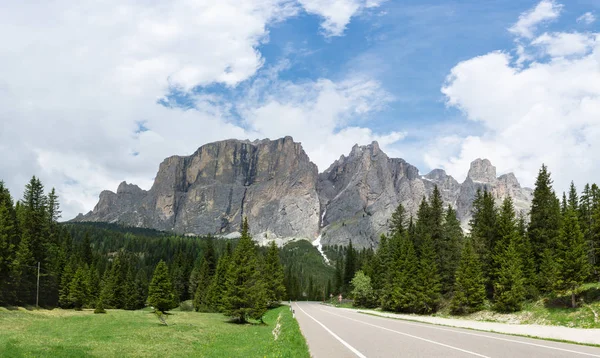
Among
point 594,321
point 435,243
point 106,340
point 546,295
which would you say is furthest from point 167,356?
point 435,243

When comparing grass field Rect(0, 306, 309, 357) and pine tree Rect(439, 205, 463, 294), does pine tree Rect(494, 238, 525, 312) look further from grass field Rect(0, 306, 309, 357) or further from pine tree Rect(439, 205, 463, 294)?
grass field Rect(0, 306, 309, 357)

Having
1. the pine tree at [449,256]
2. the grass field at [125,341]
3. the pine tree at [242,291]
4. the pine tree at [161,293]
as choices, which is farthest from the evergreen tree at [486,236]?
the pine tree at [161,293]

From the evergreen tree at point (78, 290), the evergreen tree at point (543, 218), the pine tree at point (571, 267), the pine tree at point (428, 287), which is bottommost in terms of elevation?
the evergreen tree at point (78, 290)

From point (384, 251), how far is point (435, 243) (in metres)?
14.4

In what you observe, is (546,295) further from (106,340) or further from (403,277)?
(106,340)

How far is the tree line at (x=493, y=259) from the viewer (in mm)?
41219

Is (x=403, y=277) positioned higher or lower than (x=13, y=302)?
higher

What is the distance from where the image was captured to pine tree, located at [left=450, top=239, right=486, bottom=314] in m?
44.8

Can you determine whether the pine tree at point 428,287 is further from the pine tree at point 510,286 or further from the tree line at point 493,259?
the pine tree at point 510,286

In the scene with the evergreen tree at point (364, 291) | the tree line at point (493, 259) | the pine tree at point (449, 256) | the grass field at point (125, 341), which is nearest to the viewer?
the grass field at point (125, 341)

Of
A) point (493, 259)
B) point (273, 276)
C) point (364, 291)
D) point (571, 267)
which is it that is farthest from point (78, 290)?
point (571, 267)

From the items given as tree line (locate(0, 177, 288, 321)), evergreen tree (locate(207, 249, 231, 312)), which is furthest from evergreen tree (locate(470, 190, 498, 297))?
evergreen tree (locate(207, 249, 231, 312))

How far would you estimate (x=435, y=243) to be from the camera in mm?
59844

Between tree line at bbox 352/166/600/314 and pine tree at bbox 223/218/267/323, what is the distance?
64.1 feet
